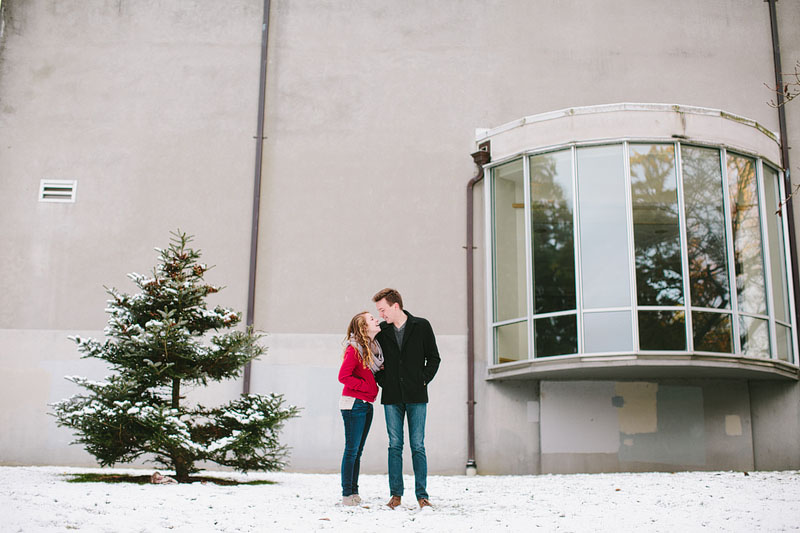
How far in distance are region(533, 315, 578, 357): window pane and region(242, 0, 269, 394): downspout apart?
4018 mm

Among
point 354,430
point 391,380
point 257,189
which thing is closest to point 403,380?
point 391,380

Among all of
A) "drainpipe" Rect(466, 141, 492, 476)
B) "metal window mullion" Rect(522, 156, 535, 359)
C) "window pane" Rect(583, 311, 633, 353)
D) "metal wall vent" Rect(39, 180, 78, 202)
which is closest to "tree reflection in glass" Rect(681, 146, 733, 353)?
"window pane" Rect(583, 311, 633, 353)

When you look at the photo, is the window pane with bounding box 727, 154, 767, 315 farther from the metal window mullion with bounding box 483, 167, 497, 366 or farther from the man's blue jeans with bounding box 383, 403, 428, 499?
the man's blue jeans with bounding box 383, 403, 428, 499

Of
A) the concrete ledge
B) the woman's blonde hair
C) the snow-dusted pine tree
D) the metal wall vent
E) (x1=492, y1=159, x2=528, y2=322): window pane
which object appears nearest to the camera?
the woman's blonde hair

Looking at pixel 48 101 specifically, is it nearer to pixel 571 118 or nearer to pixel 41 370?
pixel 41 370

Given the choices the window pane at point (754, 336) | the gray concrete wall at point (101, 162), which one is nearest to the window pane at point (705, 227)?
the window pane at point (754, 336)

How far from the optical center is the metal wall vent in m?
12.7

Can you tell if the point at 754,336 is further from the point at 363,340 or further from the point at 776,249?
the point at 363,340

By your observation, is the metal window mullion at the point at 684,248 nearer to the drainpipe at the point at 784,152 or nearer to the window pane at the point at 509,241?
the drainpipe at the point at 784,152

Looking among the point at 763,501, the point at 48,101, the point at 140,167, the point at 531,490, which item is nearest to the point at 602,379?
the point at 531,490

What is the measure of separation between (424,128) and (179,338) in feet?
20.4

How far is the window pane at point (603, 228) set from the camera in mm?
10797

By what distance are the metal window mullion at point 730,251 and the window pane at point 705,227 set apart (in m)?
0.04

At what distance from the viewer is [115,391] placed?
7754mm
